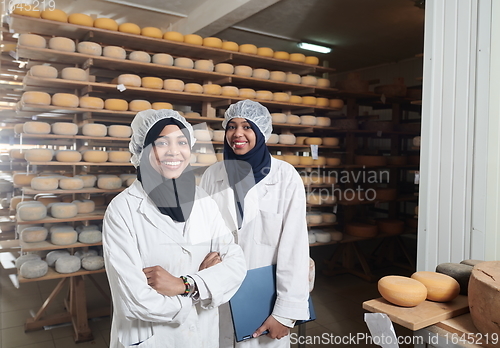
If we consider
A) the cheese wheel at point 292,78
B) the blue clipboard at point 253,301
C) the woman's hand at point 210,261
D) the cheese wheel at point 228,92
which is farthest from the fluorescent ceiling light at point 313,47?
the woman's hand at point 210,261

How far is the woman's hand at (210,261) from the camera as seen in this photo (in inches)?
50.0

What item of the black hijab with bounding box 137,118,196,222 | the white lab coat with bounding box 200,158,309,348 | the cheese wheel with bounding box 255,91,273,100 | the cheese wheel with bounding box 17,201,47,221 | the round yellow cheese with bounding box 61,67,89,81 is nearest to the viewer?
the black hijab with bounding box 137,118,196,222

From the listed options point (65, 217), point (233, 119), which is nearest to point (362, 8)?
point (233, 119)

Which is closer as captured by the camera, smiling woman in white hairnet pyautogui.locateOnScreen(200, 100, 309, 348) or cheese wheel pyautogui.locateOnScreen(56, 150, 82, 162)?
smiling woman in white hairnet pyautogui.locateOnScreen(200, 100, 309, 348)

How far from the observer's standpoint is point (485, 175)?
1669mm

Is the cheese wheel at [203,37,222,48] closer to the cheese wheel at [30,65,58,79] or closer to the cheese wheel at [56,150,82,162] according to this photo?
the cheese wheel at [30,65,58,79]

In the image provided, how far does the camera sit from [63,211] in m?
2.84

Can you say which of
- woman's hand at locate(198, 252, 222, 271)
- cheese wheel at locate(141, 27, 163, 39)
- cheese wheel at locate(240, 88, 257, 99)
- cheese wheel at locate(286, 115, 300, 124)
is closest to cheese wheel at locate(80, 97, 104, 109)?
cheese wheel at locate(141, 27, 163, 39)

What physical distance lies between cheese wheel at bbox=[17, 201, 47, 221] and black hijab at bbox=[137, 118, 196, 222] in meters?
1.85

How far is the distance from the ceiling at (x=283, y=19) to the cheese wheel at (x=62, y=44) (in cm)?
102

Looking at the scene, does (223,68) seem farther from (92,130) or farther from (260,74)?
(92,130)

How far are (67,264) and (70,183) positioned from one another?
0.58 meters

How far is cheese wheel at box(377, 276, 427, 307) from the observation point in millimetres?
1094

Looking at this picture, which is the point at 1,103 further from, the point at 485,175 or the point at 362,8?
the point at 485,175
